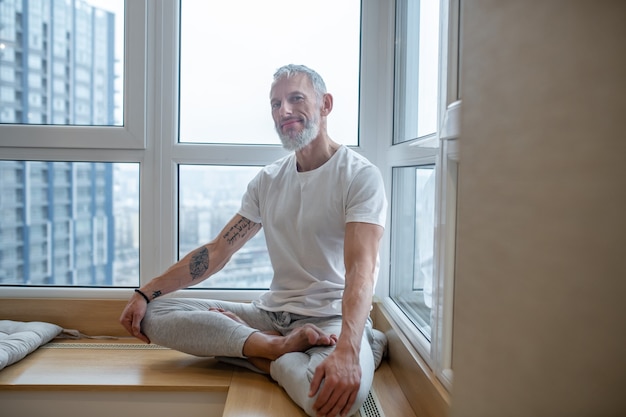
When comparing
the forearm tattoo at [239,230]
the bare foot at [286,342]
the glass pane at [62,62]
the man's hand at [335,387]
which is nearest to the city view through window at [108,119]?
the glass pane at [62,62]

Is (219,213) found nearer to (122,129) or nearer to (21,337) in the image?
(122,129)

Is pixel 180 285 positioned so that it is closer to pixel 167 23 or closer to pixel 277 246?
pixel 277 246

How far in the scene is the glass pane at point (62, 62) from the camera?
1.80 metres

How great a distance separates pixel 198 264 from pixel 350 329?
1.92 ft

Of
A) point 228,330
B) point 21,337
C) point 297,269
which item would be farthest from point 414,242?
point 21,337

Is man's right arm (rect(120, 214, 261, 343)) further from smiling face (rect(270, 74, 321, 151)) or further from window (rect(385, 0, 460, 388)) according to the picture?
window (rect(385, 0, 460, 388))

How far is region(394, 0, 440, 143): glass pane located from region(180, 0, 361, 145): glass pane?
20 cm

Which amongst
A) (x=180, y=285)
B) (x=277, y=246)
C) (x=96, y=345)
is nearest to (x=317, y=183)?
(x=277, y=246)

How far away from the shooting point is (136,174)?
1.83 meters

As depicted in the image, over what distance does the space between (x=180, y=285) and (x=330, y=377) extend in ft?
2.11

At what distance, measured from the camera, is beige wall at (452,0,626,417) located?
0.10m

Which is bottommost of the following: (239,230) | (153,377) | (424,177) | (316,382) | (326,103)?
(153,377)

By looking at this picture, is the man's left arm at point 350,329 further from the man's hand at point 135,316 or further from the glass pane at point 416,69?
the man's hand at point 135,316

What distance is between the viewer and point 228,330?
1.38 meters
